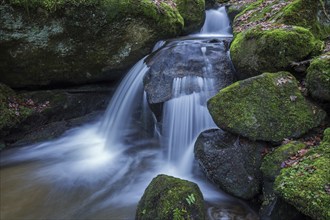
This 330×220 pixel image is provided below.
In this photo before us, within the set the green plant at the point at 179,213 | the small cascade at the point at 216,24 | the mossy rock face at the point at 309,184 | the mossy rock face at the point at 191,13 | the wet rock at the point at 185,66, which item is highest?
the mossy rock face at the point at 191,13

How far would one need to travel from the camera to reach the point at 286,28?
19.0ft

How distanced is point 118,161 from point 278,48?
153 inches

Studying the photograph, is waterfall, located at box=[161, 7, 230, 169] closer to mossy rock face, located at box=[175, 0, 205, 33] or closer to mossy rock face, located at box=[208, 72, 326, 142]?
mossy rock face, located at box=[208, 72, 326, 142]

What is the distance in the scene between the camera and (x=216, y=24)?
1067cm

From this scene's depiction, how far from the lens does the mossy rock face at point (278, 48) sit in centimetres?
545

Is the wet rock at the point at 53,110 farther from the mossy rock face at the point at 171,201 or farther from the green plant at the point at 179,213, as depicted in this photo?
the green plant at the point at 179,213

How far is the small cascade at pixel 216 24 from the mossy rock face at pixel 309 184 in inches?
264

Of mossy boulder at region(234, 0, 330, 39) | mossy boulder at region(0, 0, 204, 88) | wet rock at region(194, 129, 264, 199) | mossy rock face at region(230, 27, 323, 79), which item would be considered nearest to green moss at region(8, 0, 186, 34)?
mossy boulder at region(0, 0, 204, 88)

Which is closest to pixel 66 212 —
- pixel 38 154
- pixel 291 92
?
pixel 38 154

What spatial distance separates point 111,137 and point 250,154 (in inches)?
147

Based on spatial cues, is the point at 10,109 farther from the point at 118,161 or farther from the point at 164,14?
the point at 164,14

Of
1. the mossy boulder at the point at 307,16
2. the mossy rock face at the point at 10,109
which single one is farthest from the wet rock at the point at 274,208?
the mossy rock face at the point at 10,109

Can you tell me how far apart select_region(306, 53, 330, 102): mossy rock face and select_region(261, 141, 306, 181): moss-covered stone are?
95cm

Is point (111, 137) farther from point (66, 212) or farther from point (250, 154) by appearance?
point (250, 154)
